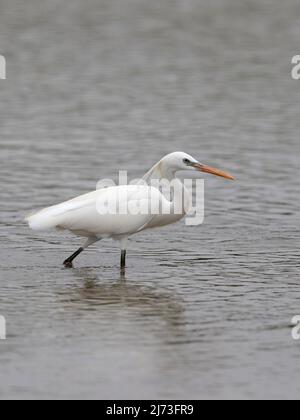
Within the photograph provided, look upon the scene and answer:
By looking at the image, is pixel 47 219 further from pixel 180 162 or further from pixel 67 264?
pixel 180 162

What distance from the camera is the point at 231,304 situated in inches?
410

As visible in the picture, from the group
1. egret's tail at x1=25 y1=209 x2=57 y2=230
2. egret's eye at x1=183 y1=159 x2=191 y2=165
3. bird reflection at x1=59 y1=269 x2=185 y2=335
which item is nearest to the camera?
bird reflection at x1=59 y1=269 x2=185 y2=335

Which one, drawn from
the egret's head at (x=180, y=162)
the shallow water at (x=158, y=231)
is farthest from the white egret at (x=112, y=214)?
the shallow water at (x=158, y=231)

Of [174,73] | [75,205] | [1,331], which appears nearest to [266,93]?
[174,73]

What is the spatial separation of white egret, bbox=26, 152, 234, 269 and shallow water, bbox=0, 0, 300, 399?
42 cm

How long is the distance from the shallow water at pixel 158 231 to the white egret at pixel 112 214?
0.42 meters

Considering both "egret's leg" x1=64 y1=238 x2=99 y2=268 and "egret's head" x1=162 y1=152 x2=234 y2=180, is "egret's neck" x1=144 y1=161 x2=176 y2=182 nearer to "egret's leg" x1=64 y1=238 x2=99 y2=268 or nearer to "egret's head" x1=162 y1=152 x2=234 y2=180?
"egret's head" x1=162 y1=152 x2=234 y2=180

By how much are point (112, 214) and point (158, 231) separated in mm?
1990

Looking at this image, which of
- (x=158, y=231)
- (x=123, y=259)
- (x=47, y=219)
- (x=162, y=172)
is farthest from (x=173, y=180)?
(x=158, y=231)

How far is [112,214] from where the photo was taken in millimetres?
11531

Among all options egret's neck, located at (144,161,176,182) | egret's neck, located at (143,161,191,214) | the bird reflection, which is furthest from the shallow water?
egret's neck, located at (144,161,176,182)

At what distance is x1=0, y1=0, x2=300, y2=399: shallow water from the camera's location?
28.4 feet

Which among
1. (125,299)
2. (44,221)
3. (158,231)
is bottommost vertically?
(125,299)

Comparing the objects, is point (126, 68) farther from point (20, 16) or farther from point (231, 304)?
point (231, 304)
